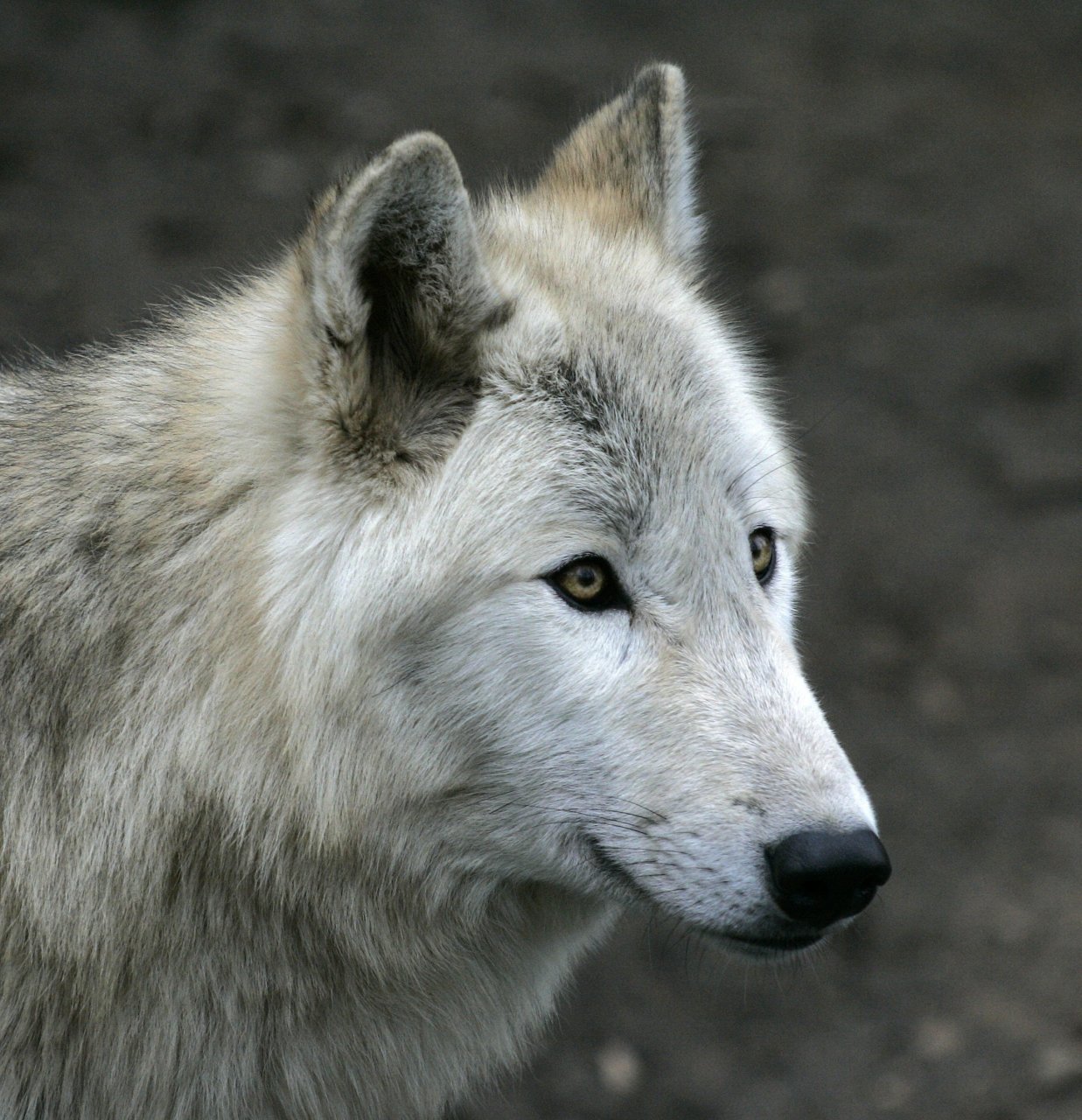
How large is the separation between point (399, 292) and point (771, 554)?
1167 mm

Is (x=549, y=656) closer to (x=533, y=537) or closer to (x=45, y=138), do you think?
(x=533, y=537)

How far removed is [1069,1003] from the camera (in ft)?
18.9

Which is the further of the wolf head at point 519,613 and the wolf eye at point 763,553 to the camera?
the wolf eye at point 763,553

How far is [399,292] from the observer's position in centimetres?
295

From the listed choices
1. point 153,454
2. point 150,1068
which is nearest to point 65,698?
point 153,454

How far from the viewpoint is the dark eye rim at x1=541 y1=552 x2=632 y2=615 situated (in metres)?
2.91

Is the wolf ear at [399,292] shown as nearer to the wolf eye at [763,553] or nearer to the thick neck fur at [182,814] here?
the thick neck fur at [182,814]

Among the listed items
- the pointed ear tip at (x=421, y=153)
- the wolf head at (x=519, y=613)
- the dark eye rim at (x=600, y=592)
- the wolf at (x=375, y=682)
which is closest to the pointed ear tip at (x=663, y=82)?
the wolf at (x=375, y=682)

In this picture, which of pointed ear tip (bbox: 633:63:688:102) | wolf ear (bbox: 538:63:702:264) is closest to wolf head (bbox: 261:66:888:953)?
wolf ear (bbox: 538:63:702:264)

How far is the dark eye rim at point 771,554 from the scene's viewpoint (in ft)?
11.0

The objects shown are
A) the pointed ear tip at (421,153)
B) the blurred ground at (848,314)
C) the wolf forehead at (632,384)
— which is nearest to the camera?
the pointed ear tip at (421,153)

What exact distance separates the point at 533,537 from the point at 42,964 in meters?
1.49

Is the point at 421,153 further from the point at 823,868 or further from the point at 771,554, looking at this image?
the point at 823,868

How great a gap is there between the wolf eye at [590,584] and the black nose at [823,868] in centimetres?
64
